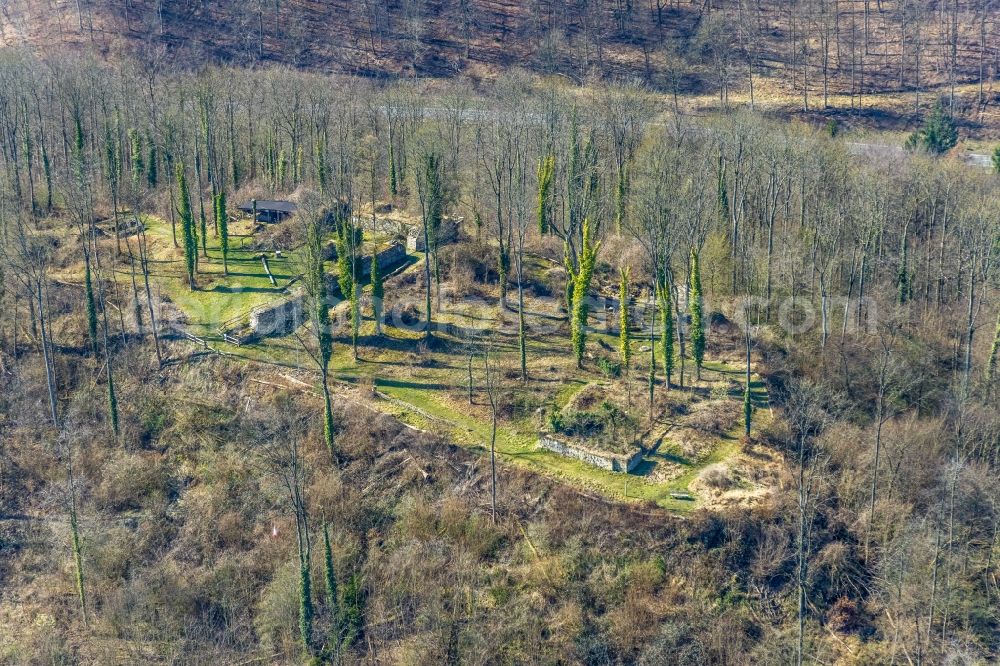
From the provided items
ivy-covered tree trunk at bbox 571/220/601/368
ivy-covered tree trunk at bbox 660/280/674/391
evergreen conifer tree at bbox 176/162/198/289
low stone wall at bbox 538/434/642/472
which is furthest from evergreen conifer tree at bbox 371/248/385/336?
ivy-covered tree trunk at bbox 660/280/674/391

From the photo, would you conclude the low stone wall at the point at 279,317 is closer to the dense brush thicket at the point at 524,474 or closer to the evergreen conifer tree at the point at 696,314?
the dense brush thicket at the point at 524,474

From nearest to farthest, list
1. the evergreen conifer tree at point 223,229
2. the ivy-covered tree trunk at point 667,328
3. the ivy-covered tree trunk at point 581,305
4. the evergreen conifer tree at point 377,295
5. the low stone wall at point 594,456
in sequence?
1. the low stone wall at point 594,456
2. the ivy-covered tree trunk at point 667,328
3. the ivy-covered tree trunk at point 581,305
4. the evergreen conifer tree at point 377,295
5. the evergreen conifer tree at point 223,229

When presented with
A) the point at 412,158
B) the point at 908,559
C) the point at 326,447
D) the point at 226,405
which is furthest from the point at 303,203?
the point at 908,559

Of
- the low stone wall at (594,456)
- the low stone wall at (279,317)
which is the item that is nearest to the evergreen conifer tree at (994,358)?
the low stone wall at (594,456)

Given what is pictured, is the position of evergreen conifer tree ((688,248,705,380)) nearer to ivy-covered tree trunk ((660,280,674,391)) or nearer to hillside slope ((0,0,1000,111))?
ivy-covered tree trunk ((660,280,674,391))

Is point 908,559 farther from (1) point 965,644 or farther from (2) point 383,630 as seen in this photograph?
(2) point 383,630

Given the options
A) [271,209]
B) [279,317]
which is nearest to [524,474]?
[279,317]

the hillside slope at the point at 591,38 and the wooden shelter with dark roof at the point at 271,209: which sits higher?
the hillside slope at the point at 591,38
